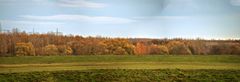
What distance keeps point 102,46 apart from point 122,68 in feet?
14.0

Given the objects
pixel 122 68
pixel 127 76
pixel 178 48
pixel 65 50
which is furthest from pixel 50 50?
pixel 178 48

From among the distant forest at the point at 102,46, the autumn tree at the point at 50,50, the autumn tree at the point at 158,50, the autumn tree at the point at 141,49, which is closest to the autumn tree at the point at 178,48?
the distant forest at the point at 102,46

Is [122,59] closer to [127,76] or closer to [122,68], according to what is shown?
[122,68]

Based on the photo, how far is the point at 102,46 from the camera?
20312mm

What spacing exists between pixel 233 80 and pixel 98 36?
6.56 metres

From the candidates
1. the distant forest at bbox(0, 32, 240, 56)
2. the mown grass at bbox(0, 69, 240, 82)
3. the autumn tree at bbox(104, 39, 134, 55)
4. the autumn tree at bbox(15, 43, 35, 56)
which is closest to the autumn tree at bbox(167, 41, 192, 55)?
the distant forest at bbox(0, 32, 240, 56)

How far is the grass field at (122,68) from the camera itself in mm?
14945

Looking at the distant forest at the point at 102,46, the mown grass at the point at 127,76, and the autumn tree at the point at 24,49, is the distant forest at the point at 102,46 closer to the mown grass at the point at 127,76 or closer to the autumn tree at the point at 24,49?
the autumn tree at the point at 24,49

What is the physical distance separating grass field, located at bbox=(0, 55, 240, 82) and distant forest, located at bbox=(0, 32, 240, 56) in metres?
0.65

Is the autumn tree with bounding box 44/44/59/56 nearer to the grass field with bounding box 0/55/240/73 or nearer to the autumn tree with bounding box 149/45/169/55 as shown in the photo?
the grass field with bounding box 0/55/240/73

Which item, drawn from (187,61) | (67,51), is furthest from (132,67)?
(67,51)

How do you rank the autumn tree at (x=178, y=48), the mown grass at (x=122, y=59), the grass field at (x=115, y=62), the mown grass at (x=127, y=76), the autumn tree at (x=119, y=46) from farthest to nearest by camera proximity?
the autumn tree at (x=178, y=48), the autumn tree at (x=119, y=46), the mown grass at (x=122, y=59), the grass field at (x=115, y=62), the mown grass at (x=127, y=76)

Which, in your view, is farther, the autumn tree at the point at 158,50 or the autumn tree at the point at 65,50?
the autumn tree at the point at 158,50

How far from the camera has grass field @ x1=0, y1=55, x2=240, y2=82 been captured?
14.9 meters
